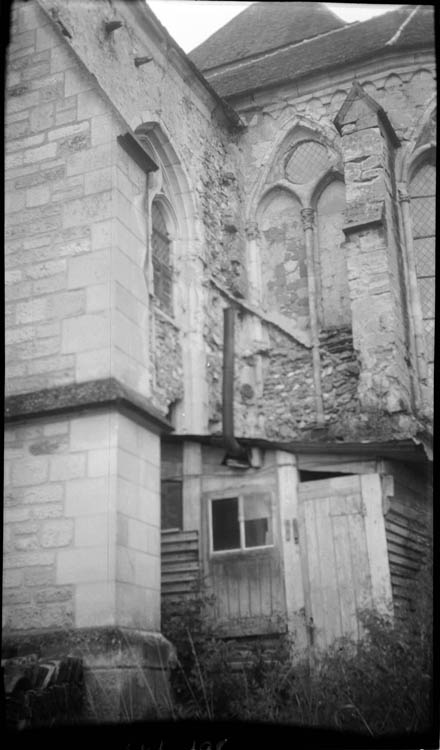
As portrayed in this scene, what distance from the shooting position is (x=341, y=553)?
707cm

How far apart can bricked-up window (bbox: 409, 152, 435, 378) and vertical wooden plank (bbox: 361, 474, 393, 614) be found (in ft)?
4.76

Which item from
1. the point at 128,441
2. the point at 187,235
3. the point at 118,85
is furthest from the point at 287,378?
the point at 118,85

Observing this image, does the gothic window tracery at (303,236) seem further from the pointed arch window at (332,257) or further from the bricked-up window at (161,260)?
the bricked-up window at (161,260)

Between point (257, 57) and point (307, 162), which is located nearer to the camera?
point (307, 162)

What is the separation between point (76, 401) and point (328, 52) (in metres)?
6.57

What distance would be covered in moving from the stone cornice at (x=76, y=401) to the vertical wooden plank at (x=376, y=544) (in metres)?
2.02

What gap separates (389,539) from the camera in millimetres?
7117

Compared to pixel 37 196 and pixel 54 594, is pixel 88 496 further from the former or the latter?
pixel 37 196

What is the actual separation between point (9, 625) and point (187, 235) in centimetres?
499

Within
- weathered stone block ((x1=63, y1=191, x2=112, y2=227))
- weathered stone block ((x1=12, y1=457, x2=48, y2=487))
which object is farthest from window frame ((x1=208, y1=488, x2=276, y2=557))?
weathered stone block ((x1=63, y1=191, x2=112, y2=227))

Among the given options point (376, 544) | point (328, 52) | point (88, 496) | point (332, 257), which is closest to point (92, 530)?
point (88, 496)

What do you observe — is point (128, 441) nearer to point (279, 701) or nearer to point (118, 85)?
point (279, 701)

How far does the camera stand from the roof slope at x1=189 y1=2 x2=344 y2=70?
33.7 ft

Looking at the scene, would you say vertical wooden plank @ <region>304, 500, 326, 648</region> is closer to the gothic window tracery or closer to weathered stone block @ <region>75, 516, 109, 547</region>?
weathered stone block @ <region>75, 516, 109, 547</region>
